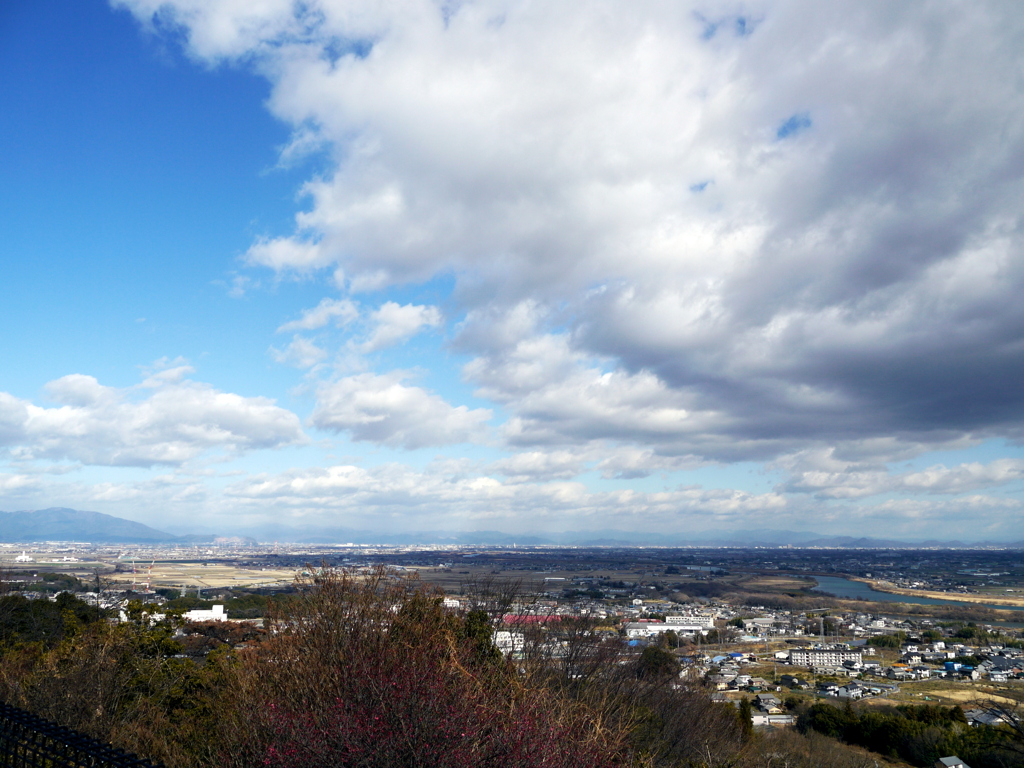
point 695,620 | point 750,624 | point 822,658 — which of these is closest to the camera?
point 822,658

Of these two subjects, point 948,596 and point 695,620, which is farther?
point 948,596

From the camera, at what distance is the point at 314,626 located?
13336 millimetres

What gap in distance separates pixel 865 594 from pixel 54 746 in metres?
160

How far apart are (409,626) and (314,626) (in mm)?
1968

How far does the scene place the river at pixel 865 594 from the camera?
382 feet

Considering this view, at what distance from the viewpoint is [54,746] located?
5.46 metres

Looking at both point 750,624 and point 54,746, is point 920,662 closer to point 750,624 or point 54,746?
point 750,624

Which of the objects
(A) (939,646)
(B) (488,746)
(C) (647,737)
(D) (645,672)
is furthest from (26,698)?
(A) (939,646)

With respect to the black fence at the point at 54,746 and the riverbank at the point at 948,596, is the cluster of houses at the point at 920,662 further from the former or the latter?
the black fence at the point at 54,746

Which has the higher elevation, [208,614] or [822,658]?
[208,614]

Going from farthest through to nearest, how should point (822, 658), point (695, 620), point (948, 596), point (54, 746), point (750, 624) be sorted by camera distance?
point (948, 596) < point (750, 624) < point (695, 620) < point (822, 658) < point (54, 746)

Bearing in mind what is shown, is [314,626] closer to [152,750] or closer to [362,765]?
[152,750]

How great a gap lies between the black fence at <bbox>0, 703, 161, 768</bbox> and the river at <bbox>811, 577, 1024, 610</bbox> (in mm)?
135981

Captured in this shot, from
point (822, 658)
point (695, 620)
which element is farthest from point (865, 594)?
point (822, 658)
